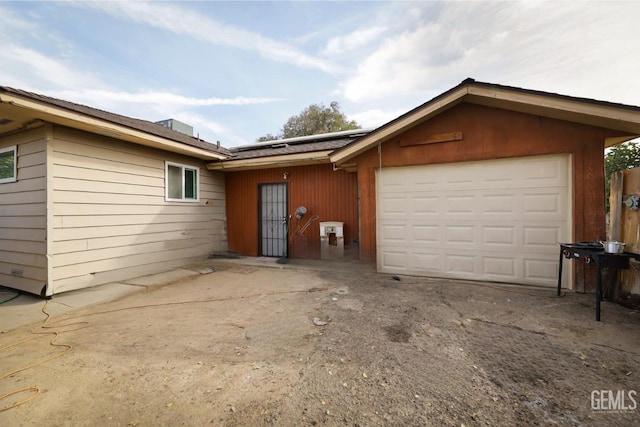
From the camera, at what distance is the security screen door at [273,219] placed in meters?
7.47

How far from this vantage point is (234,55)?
7.95 m

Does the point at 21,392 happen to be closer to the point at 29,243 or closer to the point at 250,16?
the point at 29,243

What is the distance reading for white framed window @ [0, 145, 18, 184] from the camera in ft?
14.9

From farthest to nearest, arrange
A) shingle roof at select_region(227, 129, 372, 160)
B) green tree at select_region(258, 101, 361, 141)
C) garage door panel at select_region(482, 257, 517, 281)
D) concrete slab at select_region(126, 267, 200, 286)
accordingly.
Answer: green tree at select_region(258, 101, 361, 141), shingle roof at select_region(227, 129, 372, 160), concrete slab at select_region(126, 267, 200, 286), garage door panel at select_region(482, 257, 517, 281)

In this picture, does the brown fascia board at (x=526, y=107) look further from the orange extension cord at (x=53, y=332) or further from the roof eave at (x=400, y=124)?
the orange extension cord at (x=53, y=332)

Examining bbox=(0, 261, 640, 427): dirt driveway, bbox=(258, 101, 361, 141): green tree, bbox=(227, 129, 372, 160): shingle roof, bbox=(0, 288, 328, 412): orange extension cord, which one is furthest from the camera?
bbox=(258, 101, 361, 141): green tree

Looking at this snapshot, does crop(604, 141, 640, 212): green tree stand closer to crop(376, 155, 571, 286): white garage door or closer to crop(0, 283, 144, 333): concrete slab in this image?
crop(376, 155, 571, 286): white garage door

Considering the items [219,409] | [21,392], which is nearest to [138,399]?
[219,409]

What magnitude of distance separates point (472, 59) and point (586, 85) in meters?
2.51

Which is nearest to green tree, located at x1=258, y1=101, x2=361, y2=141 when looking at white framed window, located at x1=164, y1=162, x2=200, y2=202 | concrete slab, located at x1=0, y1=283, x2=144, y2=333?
white framed window, located at x1=164, y1=162, x2=200, y2=202

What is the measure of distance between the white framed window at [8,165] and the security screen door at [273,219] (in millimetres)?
4984

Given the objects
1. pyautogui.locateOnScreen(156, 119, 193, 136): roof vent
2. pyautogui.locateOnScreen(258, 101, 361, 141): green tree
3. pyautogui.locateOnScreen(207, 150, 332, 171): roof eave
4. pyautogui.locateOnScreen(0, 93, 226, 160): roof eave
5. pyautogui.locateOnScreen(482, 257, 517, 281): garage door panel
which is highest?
pyautogui.locateOnScreen(258, 101, 361, 141): green tree

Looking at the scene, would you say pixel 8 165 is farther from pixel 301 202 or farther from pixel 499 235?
pixel 499 235

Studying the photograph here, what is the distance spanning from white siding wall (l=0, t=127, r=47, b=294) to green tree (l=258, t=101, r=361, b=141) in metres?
18.2
